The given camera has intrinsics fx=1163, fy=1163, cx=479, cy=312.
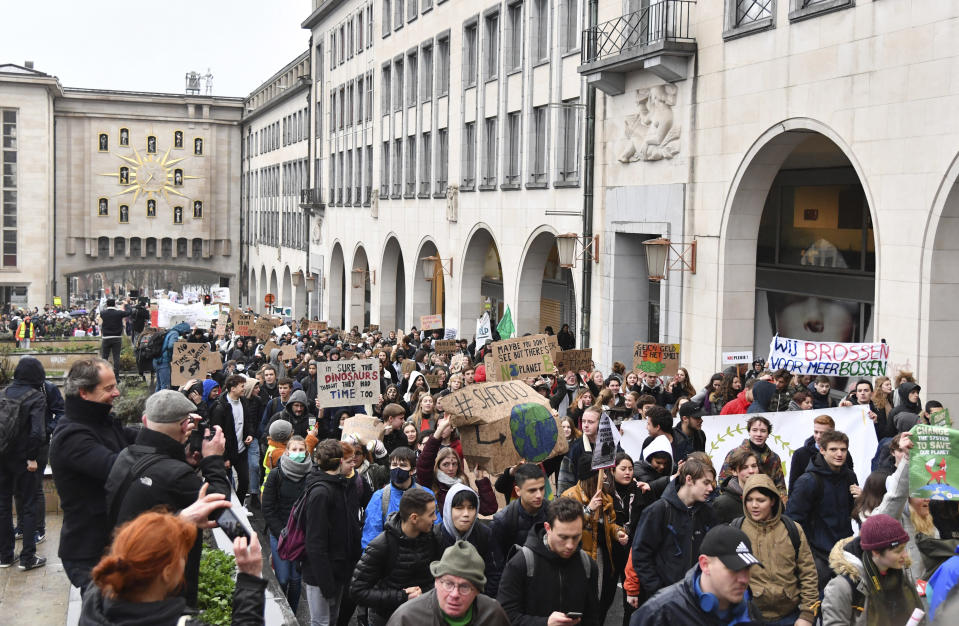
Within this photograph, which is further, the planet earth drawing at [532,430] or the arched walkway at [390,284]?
the arched walkway at [390,284]

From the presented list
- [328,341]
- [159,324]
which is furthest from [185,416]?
[159,324]

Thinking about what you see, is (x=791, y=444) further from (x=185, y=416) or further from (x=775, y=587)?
(x=185, y=416)

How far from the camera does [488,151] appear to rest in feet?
107

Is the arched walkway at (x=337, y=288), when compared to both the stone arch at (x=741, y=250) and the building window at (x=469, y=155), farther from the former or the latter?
the stone arch at (x=741, y=250)

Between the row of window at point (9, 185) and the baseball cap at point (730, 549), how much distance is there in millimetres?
75542

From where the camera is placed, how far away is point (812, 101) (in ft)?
56.2

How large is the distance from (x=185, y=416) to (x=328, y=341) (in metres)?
23.7

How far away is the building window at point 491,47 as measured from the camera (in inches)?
1256

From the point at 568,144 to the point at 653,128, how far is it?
5299 millimetres

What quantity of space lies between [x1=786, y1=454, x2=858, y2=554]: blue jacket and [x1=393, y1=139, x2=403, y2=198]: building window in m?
34.0

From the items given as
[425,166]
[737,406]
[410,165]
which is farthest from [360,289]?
[737,406]

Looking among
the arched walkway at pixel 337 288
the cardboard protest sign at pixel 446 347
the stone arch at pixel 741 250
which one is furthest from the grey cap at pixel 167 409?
the arched walkway at pixel 337 288

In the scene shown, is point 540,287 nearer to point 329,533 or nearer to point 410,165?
point 410,165

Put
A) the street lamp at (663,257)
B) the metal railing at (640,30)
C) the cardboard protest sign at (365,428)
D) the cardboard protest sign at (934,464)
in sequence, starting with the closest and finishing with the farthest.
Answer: the cardboard protest sign at (934,464), the cardboard protest sign at (365,428), the street lamp at (663,257), the metal railing at (640,30)
